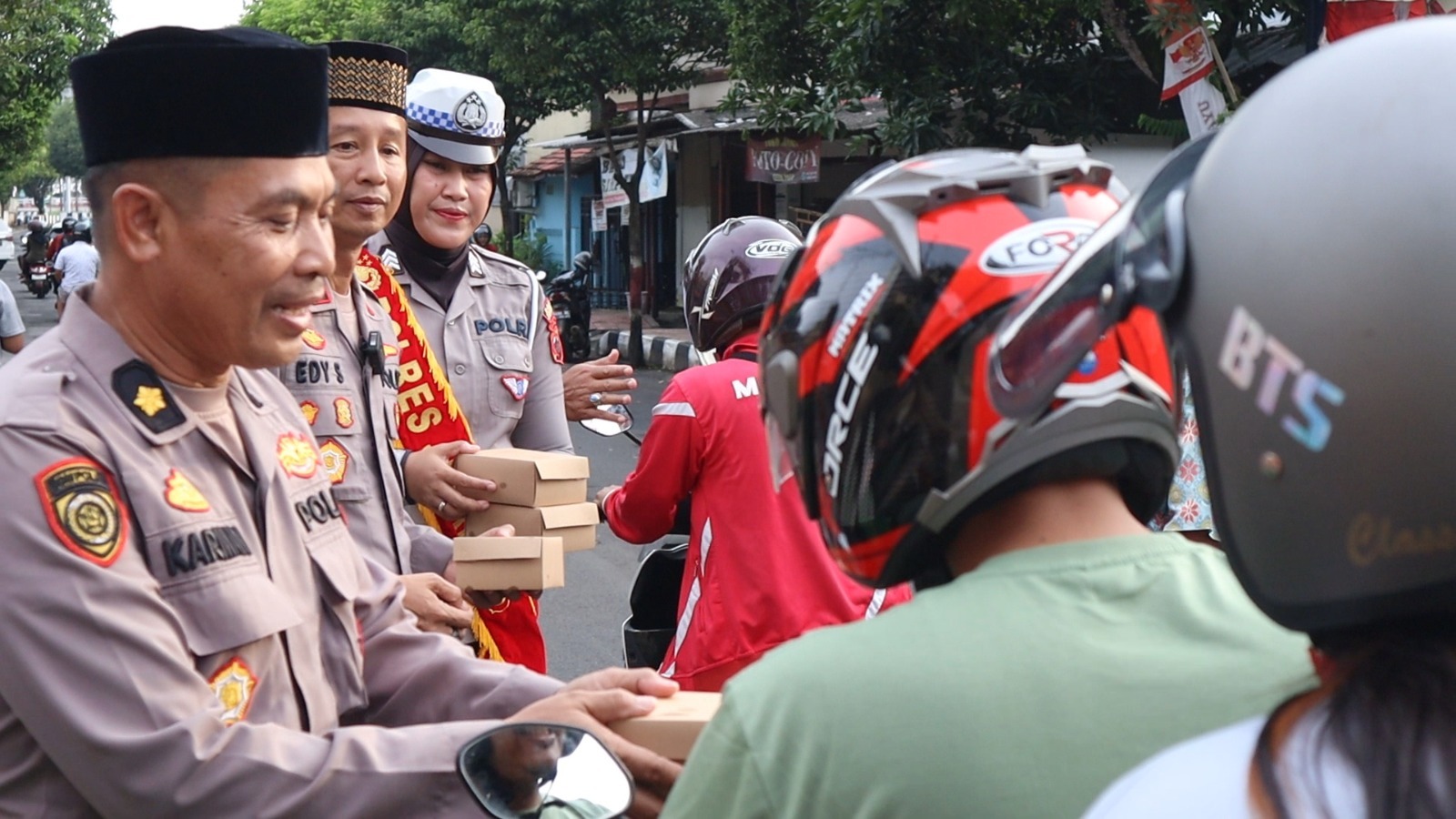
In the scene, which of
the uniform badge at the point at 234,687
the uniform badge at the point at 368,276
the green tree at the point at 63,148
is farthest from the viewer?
the green tree at the point at 63,148

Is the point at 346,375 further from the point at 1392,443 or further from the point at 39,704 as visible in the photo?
the point at 1392,443

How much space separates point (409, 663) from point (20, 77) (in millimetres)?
26178

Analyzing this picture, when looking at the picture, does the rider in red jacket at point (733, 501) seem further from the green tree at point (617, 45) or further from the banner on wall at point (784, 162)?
the green tree at point (617, 45)

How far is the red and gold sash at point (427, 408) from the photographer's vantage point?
3.54m

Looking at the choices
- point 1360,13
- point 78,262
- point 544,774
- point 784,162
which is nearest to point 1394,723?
point 544,774

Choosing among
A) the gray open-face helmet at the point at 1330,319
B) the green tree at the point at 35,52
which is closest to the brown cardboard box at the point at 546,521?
the gray open-face helmet at the point at 1330,319

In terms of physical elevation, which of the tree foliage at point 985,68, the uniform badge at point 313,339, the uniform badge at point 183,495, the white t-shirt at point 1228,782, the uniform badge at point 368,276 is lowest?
the tree foliage at point 985,68

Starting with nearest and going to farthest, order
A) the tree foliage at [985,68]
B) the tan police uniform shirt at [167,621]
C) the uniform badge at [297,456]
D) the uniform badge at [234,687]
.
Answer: the tan police uniform shirt at [167,621]
the uniform badge at [234,687]
the uniform badge at [297,456]
the tree foliage at [985,68]

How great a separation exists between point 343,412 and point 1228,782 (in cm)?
245

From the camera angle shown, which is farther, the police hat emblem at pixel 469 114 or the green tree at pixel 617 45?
the green tree at pixel 617 45

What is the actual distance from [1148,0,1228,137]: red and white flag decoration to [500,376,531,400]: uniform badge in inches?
253

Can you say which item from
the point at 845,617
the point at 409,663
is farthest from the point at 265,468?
the point at 845,617

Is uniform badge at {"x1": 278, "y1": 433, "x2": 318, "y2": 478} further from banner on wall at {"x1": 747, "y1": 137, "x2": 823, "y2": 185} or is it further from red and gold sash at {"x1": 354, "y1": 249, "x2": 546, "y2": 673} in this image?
banner on wall at {"x1": 747, "y1": 137, "x2": 823, "y2": 185}

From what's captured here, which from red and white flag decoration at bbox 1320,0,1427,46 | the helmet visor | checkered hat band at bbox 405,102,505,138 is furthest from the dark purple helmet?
red and white flag decoration at bbox 1320,0,1427,46
